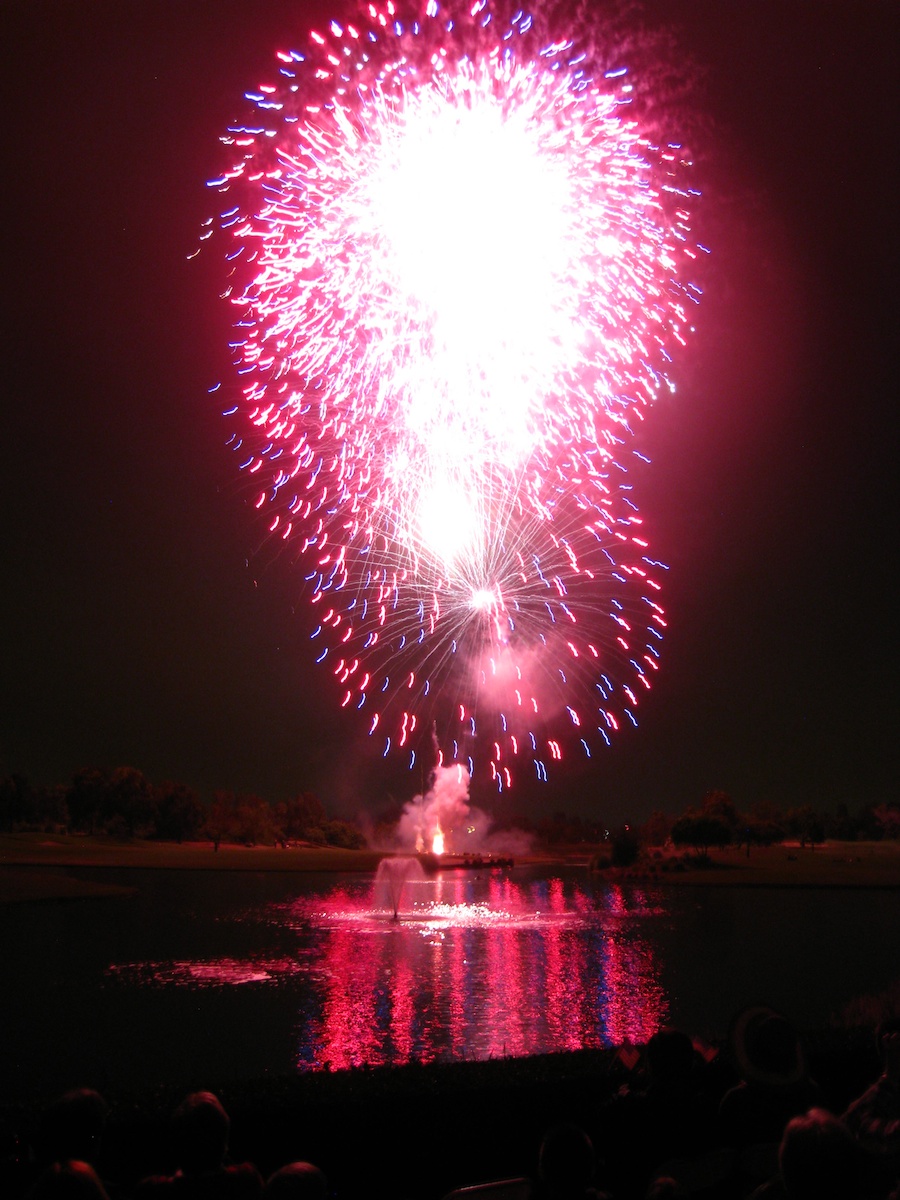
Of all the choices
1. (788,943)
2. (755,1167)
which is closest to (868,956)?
(788,943)

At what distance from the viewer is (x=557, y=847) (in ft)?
465

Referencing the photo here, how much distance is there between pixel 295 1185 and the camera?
305cm

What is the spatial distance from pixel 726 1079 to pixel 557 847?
141367 millimetres

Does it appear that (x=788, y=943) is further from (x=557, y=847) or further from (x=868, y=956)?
(x=557, y=847)

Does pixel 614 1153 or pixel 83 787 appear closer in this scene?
pixel 614 1153

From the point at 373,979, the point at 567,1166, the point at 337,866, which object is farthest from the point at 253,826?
the point at 567,1166

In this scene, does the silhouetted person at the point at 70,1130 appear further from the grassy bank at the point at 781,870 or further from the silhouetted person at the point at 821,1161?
the grassy bank at the point at 781,870

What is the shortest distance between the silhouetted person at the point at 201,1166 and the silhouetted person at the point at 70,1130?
0.99ft

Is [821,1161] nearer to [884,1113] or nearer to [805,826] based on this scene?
[884,1113]

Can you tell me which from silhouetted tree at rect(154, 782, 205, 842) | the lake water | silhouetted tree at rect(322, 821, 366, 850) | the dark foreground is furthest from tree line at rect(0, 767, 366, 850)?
the dark foreground

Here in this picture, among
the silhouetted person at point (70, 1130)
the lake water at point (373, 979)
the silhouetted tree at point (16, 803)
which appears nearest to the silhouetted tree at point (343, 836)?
the silhouetted tree at point (16, 803)

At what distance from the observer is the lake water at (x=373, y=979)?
11.4 m

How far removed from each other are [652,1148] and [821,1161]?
3127 millimetres

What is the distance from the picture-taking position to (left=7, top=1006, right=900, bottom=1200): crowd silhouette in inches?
113
